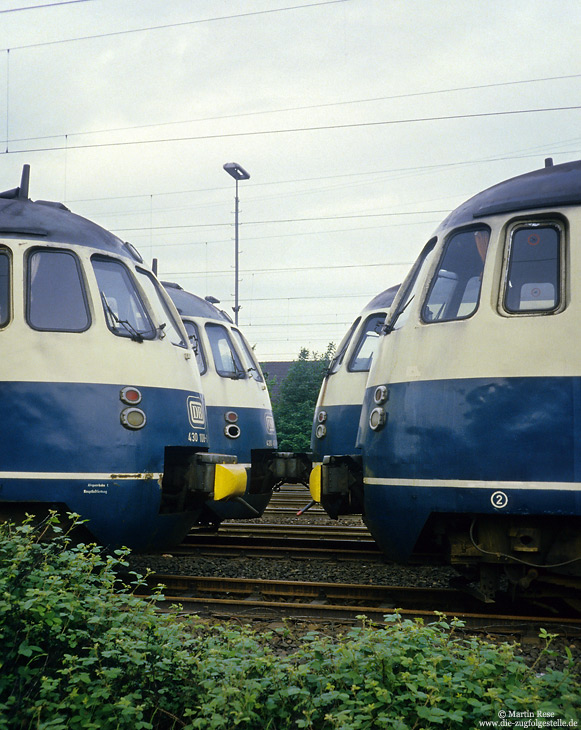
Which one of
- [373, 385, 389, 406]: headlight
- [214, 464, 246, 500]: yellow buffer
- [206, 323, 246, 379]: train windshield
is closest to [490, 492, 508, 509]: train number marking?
[373, 385, 389, 406]: headlight

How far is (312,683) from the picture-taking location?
337cm

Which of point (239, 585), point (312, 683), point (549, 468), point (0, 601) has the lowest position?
point (239, 585)

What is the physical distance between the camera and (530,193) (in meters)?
5.30

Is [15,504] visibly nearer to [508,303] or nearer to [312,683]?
[312,683]

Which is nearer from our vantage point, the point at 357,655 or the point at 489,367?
the point at 357,655

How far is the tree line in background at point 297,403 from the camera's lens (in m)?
26.1

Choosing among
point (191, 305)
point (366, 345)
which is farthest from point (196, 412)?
point (191, 305)

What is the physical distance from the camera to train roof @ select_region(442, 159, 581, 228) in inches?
204

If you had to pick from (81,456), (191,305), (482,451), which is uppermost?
(191,305)

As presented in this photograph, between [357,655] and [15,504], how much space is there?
3.38 meters

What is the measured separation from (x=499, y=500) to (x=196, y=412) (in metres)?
3.00

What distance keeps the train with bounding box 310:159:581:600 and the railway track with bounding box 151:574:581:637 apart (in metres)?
0.28

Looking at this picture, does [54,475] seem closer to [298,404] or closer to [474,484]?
[474,484]

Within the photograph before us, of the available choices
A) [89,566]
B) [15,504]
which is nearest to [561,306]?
[89,566]
